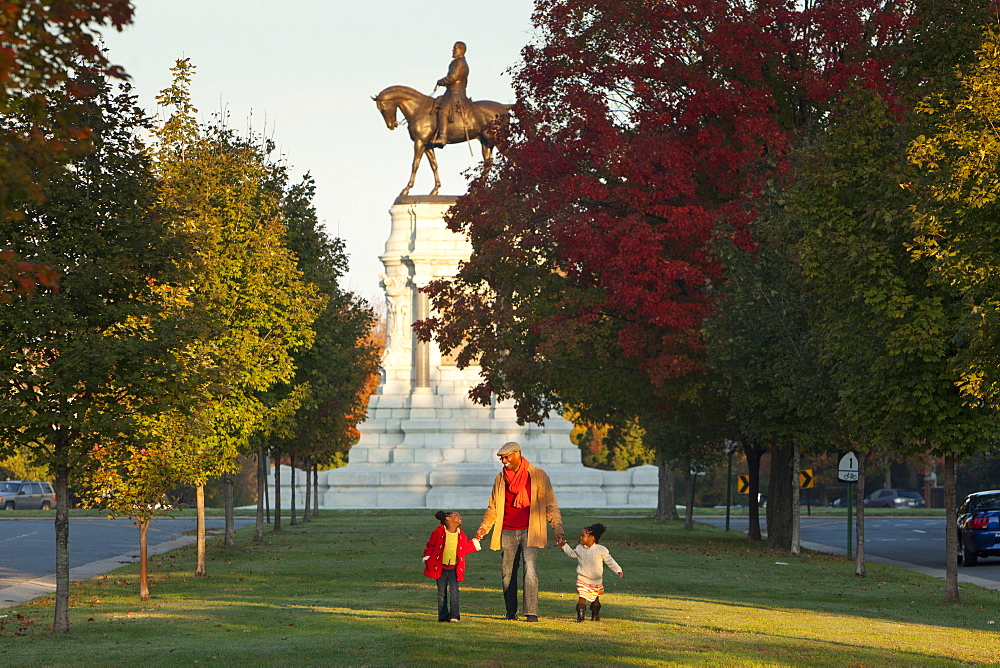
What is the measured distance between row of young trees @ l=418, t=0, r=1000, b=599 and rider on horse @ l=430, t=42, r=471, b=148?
26237 mm

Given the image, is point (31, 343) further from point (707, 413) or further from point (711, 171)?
point (707, 413)

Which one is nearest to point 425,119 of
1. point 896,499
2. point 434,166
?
point 434,166

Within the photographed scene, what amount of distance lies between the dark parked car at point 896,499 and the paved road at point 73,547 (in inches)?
1837

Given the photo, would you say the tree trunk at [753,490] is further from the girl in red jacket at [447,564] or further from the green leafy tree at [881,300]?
the girl in red jacket at [447,564]

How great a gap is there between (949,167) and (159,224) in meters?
9.78

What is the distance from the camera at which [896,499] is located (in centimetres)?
8844

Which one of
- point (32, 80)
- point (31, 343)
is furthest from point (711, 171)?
point (32, 80)

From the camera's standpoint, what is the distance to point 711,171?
3194cm

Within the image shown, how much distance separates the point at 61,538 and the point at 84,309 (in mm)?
2707

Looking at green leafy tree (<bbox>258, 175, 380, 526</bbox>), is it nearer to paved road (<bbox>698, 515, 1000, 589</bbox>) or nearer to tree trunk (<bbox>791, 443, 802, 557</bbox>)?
tree trunk (<bbox>791, 443, 802, 557</bbox>)

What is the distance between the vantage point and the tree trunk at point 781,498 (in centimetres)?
3472

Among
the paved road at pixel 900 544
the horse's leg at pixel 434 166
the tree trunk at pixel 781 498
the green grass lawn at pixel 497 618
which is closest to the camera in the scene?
the green grass lawn at pixel 497 618

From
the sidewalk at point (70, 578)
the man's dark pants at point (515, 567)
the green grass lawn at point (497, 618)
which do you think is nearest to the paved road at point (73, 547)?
the sidewalk at point (70, 578)

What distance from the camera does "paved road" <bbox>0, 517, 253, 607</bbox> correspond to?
26.0m
